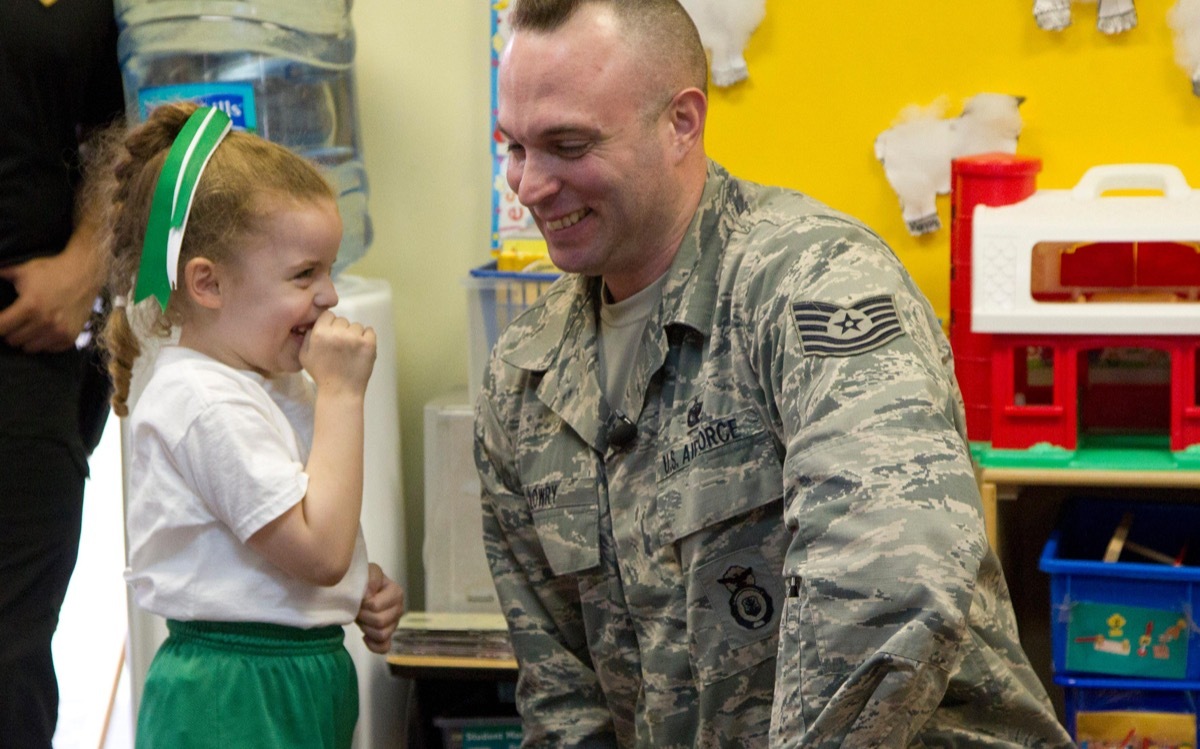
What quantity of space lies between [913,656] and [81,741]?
233 cm

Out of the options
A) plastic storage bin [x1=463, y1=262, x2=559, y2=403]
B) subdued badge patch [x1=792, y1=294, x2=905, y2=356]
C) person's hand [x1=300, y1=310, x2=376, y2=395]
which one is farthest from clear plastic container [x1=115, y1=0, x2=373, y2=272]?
subdued badge patch [x1=792, y1=294, x2=905, y2=356]

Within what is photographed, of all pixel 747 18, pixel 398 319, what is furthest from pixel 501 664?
pixel 747 18

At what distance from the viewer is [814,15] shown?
7.41 ft

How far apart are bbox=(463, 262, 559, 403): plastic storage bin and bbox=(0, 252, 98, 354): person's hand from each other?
0.62 meters

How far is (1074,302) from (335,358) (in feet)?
3.89

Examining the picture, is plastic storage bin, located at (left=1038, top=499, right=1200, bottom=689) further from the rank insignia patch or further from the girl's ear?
the girl's ear

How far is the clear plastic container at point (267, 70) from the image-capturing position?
2.06 metres

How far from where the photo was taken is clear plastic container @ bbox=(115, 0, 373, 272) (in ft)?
6.77

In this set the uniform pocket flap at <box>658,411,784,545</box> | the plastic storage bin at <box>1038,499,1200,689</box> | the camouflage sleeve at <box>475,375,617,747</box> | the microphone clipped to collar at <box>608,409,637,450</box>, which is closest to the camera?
the uniform pocket flap at <box>658,411,784,545</box>

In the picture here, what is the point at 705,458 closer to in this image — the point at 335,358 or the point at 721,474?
the point at 721,474

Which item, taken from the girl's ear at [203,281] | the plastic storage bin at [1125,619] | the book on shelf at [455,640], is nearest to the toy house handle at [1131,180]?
the plastic storage bin at [1125,619]

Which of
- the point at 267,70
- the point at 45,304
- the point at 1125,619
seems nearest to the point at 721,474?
the point at 1125,619

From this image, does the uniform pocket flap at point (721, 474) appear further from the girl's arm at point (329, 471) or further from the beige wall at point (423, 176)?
the beige wall at point (423, 176)

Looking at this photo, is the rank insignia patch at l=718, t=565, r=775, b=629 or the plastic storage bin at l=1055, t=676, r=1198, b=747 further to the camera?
the plastic storage bin at l=1055, t=676, r=1198, b=747
